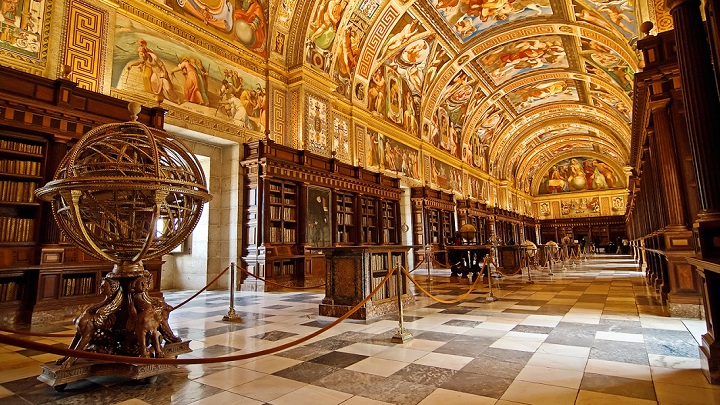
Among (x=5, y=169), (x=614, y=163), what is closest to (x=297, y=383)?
(x=5, y=169)

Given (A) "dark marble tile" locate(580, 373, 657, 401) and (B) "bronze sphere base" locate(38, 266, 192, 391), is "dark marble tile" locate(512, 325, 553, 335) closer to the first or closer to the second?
(A) "dark marble tile" locate(580, 373, 657, 401)

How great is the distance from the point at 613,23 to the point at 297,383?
16363 millimetres

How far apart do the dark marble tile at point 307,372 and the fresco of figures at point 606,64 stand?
17713 mm

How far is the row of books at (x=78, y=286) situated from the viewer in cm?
598

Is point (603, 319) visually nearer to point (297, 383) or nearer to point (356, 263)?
point (356, 263)

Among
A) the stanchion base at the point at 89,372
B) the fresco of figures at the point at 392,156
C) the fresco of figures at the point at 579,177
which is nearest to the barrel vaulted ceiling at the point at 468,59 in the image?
the fresco of figures at the point at 392,156

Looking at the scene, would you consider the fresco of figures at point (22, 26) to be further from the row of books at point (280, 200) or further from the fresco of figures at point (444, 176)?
the fresco of figures at point (444, 176)

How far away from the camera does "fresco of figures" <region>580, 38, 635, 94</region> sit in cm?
1567

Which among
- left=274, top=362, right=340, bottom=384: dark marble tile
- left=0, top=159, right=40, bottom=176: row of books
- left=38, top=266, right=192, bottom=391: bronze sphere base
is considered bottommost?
left=274, top=362, right=340, bottom=384: dark marble tile

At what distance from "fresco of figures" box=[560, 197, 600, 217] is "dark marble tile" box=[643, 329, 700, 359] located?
4045cm

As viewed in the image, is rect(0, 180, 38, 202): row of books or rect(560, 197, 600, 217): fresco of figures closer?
rect(0, 180, 38, 202): row of books

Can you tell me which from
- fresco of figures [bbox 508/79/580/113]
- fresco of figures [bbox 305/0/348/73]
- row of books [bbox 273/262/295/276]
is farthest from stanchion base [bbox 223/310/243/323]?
fresco of figures [bbox 508/79/580/113]

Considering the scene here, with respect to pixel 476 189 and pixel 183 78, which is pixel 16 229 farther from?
pixel 476 189

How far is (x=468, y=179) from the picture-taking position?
24.4 m
